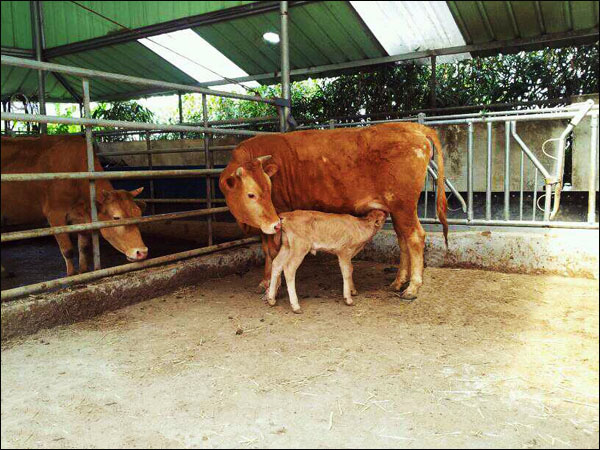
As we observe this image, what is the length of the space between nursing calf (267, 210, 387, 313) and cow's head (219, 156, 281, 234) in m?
0.13

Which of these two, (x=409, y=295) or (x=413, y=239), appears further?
(x=413, y=239)

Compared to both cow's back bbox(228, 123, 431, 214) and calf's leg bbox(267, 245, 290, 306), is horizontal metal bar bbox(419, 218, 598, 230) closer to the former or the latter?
cow's back bbox(228, 123, 431, 214)

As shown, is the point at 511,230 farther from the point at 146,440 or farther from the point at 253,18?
the point at 253,18

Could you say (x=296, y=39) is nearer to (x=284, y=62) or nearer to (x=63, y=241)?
(x=284, y=62)

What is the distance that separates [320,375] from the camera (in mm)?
2553

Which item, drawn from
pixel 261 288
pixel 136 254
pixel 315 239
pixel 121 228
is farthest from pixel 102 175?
pixel 315 239

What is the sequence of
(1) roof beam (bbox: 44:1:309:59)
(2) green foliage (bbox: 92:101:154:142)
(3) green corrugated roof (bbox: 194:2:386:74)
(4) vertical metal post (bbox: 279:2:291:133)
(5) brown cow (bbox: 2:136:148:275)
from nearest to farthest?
(5) brown cow (bbox: 2:136:148:275) < (4) vertical metal post (bbox: 279:2:291:133) < (1) roof beam (bbox: 44:1:309:59) < (3) green corrugated roof (bbox: 194:2:386:74) < (2) green foliage (bbox: 92:101:154:142)

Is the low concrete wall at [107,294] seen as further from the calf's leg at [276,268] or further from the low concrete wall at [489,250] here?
the low concrete wall at [489,250]

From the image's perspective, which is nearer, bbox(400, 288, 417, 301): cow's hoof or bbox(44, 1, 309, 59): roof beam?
bbox(400, 288, 417, 301): cow's hoof

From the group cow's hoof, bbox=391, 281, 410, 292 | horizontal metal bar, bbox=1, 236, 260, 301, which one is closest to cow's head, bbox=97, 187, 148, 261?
horizontal metal bar, bbox=1, 236, 260, 301

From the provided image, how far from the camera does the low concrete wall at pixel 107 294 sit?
10.6 feet

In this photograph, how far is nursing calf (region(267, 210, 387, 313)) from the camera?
3834 millimetres

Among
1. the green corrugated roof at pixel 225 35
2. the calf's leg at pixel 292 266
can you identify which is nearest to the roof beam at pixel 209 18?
the green corrugated roof at pixel 225 35

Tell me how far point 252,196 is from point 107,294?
1409mm
